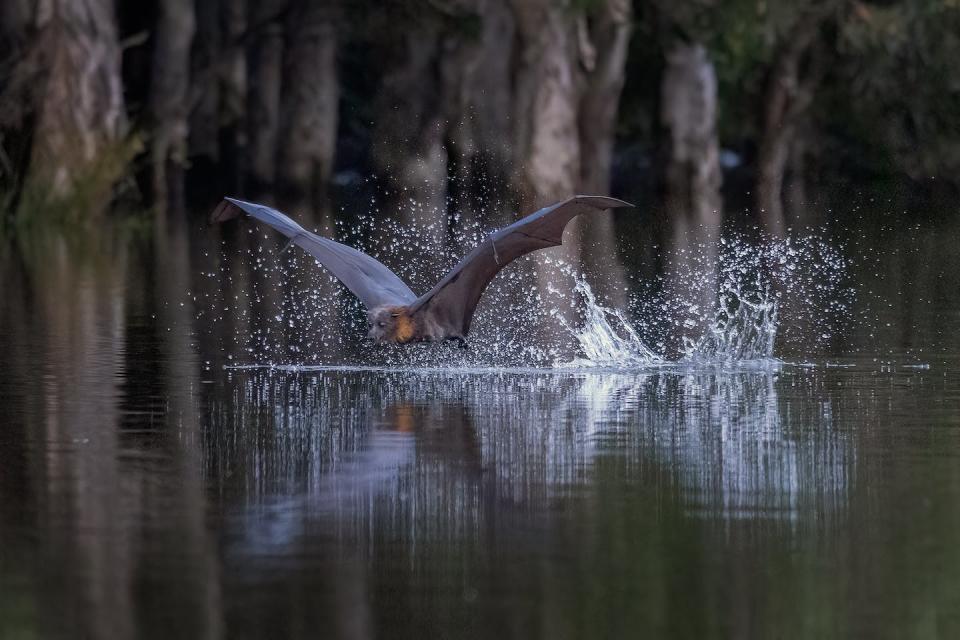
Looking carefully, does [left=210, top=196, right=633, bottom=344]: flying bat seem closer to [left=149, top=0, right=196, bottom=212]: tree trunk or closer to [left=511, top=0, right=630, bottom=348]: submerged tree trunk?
[left=511, top=0, right=630, bottom=348]: submerged tree trunk

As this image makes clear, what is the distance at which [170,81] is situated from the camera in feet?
139

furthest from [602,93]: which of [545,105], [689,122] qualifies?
[545,105]

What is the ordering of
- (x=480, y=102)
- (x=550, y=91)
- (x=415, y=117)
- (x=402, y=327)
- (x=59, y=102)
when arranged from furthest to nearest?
(x=415, y=117) < (x=480, y=102) < (x=550, y=91) < (x=59, y=102) < (x=402, y=327)

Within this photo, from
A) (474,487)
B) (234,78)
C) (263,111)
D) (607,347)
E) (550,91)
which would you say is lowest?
(474,487)

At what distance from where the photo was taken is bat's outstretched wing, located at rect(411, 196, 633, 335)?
13.6 metres

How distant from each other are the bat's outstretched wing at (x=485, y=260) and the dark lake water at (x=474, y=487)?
408 millimetres

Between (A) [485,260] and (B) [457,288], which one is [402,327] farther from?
(A) [485,260]

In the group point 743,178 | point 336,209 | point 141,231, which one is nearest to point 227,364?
point 141,231

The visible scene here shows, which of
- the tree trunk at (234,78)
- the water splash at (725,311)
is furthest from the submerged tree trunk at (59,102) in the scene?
the water splash at (725,311)

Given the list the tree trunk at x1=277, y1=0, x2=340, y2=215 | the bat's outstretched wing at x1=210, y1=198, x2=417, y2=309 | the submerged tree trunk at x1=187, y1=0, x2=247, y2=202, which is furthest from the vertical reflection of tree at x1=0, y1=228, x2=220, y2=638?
the tree trunk at x1=277, y1=0, x2=340, y2=215

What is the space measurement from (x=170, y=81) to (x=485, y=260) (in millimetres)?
29326

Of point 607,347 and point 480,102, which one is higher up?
point 480,102

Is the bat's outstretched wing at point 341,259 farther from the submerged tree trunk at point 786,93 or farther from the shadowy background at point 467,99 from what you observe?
the submerged tree trunk at point 786,93

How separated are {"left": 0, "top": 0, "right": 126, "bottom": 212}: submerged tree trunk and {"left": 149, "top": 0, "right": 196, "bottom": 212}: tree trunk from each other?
391cm
